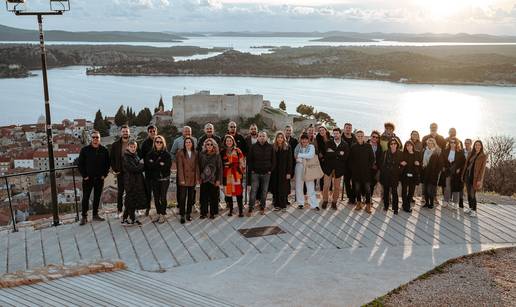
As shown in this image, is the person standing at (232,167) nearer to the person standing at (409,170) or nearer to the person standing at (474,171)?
the person standing at (409,170)

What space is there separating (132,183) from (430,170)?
14.7ft

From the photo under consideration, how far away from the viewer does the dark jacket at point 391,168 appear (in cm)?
785

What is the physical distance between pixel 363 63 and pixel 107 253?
142m

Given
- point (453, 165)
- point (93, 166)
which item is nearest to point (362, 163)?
point (453, 165)

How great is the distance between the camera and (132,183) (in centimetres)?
695

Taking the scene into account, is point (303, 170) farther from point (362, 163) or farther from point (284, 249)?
point (284, 249)

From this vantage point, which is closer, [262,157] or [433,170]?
[262,157]

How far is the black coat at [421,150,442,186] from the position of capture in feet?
26.3

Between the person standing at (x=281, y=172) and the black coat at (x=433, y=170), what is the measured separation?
2.15 meters

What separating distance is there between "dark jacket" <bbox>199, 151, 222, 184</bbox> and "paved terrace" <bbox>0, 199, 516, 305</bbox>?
2.02 ft

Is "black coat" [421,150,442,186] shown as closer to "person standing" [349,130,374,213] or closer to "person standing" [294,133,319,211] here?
"person standing" [349,130,374,213]

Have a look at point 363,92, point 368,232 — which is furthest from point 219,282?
point 363,92

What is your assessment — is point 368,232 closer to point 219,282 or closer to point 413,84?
point 219,282

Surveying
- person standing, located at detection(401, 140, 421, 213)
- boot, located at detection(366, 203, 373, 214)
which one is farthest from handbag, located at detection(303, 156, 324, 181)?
person standing, located at detection(401, 140, 421, 213)
